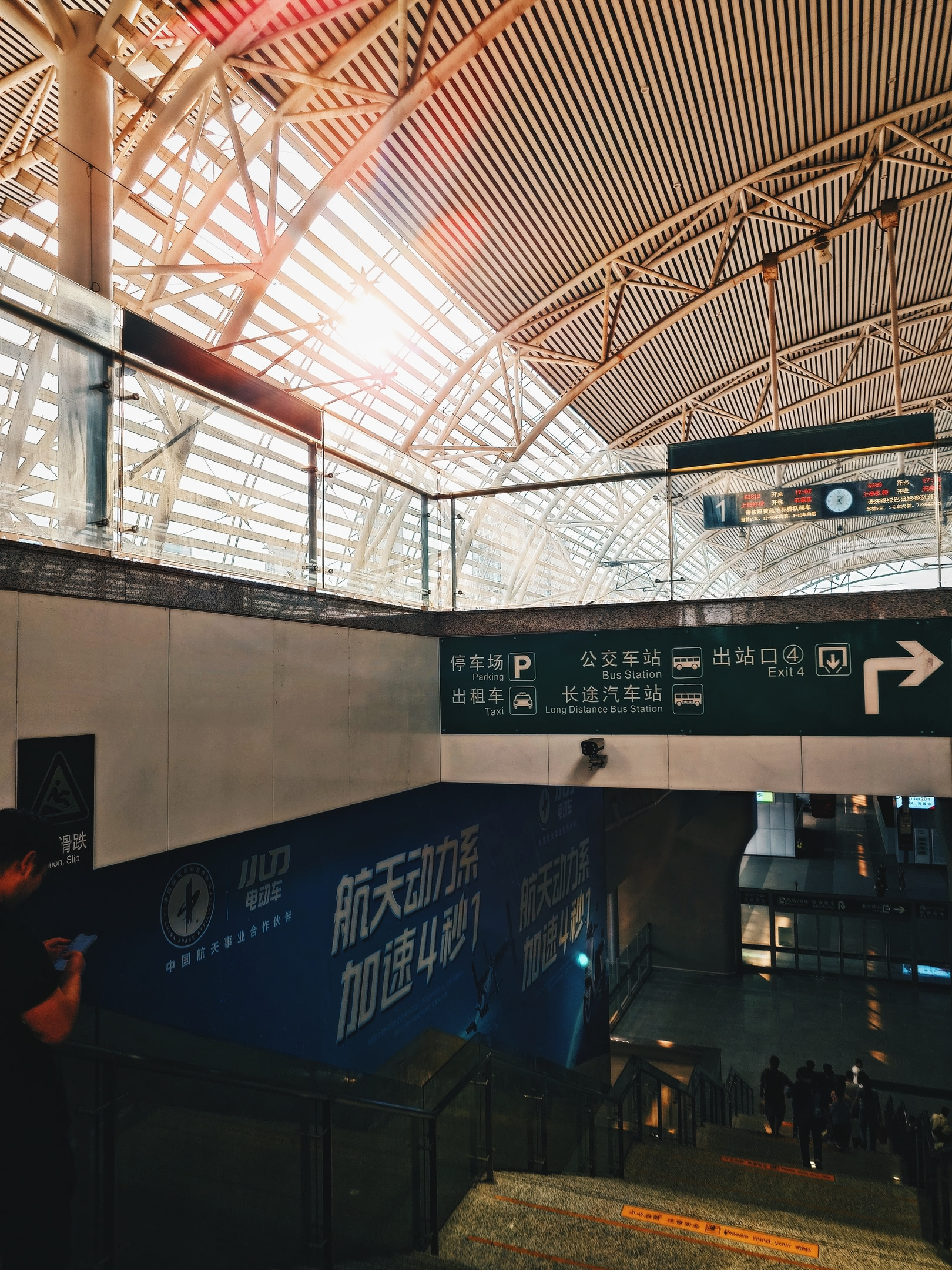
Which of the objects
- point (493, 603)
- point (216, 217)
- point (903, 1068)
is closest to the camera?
point (493, 603)

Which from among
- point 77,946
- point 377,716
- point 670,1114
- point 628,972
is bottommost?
point 628,972

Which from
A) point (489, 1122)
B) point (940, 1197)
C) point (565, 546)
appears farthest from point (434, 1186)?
point (565, 546)

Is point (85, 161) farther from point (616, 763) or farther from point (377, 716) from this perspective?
A: point (616, 763)

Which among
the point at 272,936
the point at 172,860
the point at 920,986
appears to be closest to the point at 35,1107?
the point at 172,860

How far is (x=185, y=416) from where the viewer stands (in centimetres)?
410

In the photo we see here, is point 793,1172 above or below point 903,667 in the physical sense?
below

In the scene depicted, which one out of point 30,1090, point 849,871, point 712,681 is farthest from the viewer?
point 849,871

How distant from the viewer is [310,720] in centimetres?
483

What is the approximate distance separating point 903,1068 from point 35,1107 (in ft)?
47.3

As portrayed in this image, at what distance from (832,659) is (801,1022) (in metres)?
12.3

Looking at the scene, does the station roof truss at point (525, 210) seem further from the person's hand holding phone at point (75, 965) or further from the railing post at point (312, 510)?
the person's hand holding phone at point (75, 965)

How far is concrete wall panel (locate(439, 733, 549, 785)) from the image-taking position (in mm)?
6121

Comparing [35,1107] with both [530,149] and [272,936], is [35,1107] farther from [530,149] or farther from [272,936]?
[530,149]

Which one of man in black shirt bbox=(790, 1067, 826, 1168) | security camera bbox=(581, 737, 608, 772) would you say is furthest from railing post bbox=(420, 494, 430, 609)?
man in black shirt bbox=(790, 1067, 826, 1168)
